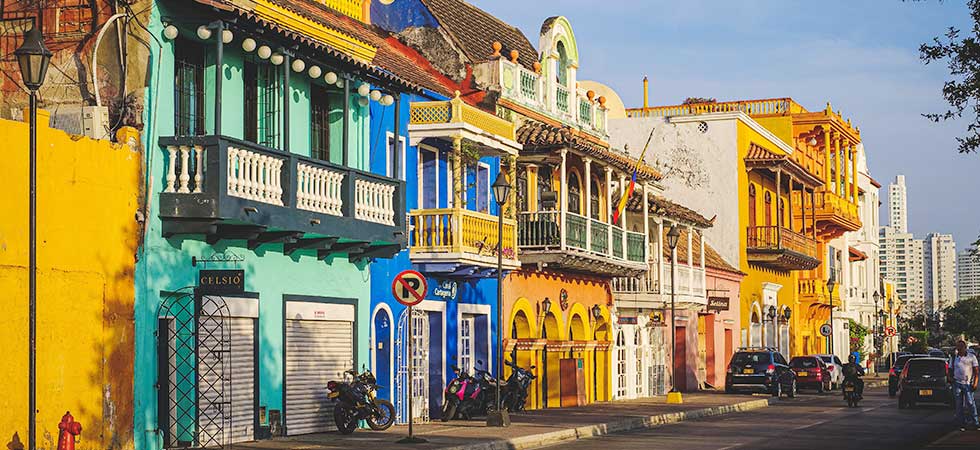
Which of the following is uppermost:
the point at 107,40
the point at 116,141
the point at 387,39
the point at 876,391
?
the point at 387,39

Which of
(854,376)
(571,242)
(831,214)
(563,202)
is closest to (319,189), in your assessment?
(563,202)

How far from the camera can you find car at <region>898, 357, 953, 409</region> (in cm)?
3903

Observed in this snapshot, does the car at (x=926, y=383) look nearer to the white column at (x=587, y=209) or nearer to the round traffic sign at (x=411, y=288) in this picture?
the white column at (x=587, y=209)

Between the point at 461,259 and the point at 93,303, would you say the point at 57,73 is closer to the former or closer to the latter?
the point at 93,303

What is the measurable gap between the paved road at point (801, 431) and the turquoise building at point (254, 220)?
473 centimetres

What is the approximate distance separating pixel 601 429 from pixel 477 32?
1241 centimetres

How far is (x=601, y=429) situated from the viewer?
28891 millimetres

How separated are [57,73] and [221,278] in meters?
3.70

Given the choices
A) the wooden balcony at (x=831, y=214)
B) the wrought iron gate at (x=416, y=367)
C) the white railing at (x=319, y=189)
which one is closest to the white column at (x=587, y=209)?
the wrought iron gate at (x=416, y=367)

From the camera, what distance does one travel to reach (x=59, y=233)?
19.1 m

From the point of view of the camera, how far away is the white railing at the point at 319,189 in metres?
23.3

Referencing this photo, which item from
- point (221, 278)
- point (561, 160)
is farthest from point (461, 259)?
point (221, 278)

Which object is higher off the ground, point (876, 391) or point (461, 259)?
point (461, 259)

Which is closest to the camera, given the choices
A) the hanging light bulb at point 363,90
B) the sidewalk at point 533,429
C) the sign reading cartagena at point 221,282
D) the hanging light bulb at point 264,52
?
the sign reading cartagena at point 221,282
